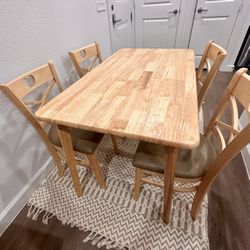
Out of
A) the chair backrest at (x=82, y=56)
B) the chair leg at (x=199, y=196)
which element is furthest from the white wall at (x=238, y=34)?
the chair leg at (x=199, y=196)

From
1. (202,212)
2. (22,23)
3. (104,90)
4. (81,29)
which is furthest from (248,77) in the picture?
(81,29)

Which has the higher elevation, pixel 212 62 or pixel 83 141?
pixel 212 62

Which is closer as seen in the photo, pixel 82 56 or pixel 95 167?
pixel 95 167

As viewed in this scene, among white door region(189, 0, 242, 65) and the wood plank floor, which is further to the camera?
white door region(189, 0, 242, 65)

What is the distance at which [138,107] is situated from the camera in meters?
0.67

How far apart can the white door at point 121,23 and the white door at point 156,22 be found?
15cm

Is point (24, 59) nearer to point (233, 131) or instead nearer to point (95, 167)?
point (95, 167)

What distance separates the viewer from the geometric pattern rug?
3.00 ft

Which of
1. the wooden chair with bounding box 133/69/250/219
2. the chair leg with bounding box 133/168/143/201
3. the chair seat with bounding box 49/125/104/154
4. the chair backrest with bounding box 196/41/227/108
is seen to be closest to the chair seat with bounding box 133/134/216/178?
the wooden chair with bounding box 133/69/250/219

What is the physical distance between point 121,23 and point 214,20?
148 cm

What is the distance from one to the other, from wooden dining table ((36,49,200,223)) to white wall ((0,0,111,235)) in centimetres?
37

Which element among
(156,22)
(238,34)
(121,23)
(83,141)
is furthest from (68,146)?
(238,34)

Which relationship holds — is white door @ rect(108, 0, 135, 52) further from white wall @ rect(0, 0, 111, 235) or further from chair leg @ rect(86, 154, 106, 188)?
chair leg @ rect(86, 154, 106, 188)

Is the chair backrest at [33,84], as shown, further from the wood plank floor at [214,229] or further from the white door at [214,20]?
the white door at [214,20]
